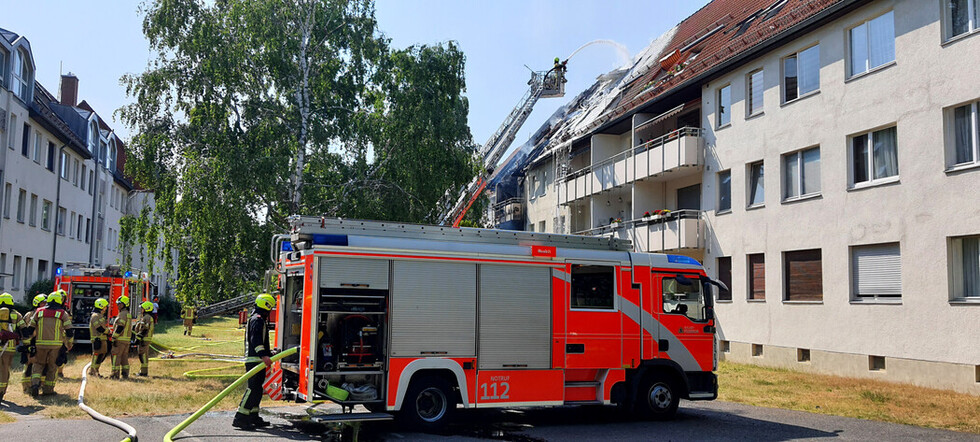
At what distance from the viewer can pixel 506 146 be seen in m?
31.1

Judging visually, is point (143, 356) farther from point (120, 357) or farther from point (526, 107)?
point (526, 107)

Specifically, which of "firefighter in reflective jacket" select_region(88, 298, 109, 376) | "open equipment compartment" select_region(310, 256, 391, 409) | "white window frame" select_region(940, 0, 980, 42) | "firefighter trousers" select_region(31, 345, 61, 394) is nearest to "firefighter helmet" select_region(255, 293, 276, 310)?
"open equipment compartment" select_region(310, 256, 391, 409)

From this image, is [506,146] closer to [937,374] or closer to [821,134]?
[821,134]

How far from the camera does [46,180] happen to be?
32.2m

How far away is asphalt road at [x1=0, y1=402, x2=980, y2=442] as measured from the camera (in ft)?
31.6

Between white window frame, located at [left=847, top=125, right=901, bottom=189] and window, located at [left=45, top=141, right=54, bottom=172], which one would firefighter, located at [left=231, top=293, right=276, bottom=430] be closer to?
white window frame, located at [left=847, top=125, right=901, bottom=189]

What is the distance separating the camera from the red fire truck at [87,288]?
23406 mm

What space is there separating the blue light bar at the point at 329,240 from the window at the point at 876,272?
39.2 feet

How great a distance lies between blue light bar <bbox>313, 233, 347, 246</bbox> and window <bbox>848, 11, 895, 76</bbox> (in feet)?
42.1

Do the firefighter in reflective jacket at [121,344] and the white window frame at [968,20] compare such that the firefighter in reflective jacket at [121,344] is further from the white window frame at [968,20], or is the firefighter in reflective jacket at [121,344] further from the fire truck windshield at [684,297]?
Result: the white window frame at [968,20]

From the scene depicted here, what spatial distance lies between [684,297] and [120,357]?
36.4ft

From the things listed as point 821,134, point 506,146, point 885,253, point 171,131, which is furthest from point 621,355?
point 506,146

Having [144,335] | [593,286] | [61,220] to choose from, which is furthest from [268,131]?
[61,220]

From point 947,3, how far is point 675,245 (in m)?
9.96
